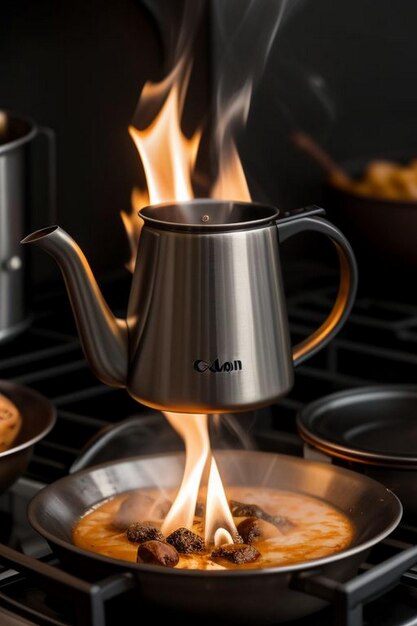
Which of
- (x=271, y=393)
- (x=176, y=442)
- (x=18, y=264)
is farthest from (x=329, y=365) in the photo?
(x=271, y=393)

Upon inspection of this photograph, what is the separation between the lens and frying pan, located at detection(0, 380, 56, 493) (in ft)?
3.54

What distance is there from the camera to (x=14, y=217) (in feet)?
4.77

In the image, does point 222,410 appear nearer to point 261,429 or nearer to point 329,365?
point 261,429

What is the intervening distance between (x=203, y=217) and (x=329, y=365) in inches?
19.9

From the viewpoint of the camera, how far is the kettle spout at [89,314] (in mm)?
989

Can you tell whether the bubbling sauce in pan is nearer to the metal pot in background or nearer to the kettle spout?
the kettle spout

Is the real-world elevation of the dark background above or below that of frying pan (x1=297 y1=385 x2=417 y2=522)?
above

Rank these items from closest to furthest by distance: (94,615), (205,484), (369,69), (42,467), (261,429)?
(94,615)
(205,484)
(42,467)
(261,429)
(369,69)

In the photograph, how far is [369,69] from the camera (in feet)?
5.99

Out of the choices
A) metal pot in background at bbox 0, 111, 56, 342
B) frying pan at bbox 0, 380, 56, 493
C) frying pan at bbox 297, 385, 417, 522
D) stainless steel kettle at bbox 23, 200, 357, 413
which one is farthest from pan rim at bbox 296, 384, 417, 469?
metal pot in background at bbox 0, 111, 56, 342

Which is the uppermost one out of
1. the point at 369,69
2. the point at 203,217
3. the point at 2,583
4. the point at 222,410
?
the point at 369,69

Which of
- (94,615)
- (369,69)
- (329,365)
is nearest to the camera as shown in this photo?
(94,615)

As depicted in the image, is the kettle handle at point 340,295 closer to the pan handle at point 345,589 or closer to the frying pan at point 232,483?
the frying pan at point 232,483

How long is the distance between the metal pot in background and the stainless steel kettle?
Result: 17.6 inches
